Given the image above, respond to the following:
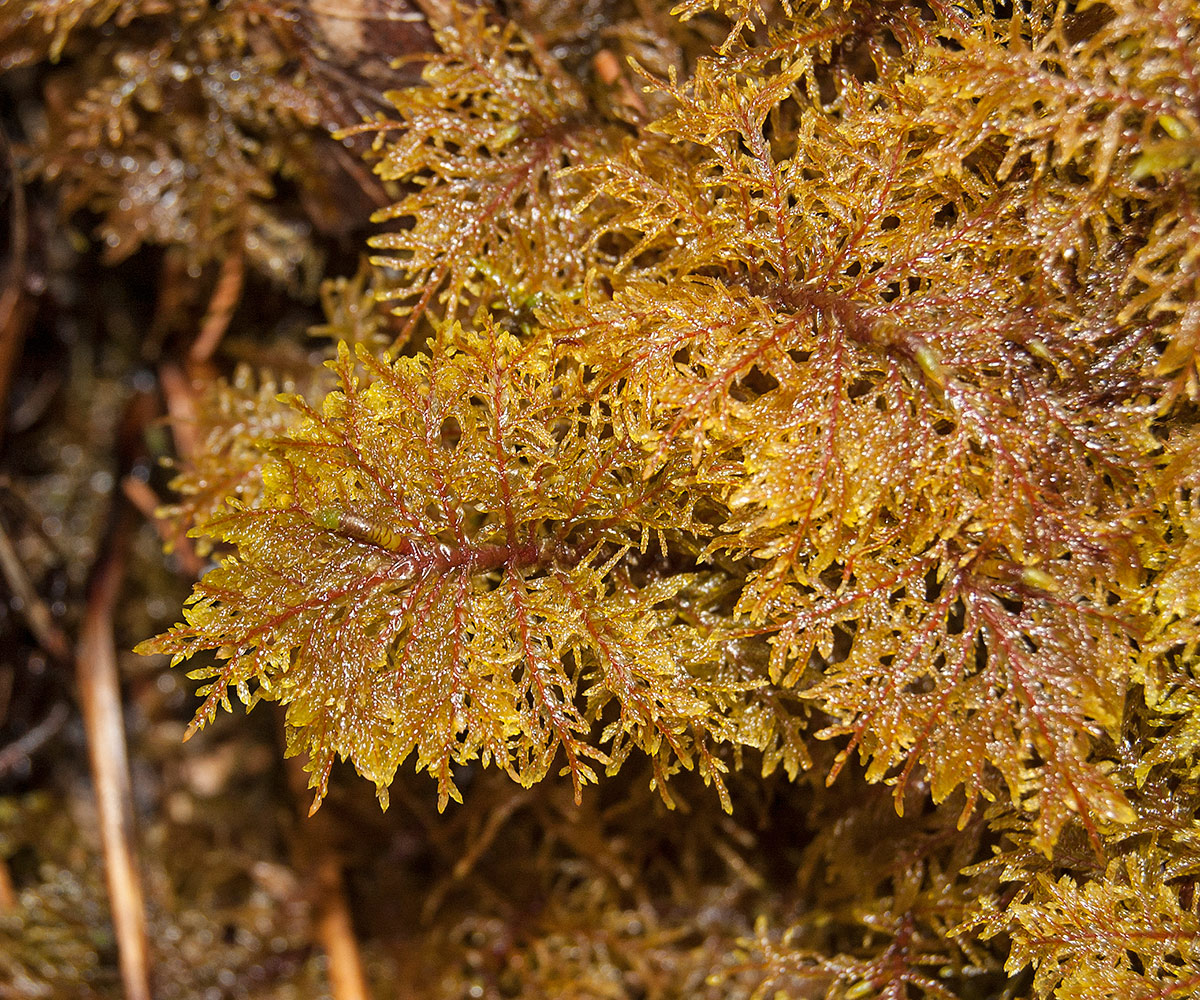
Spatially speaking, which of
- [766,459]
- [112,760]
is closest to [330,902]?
[112,760]

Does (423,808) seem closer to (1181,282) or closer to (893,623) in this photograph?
(893,623)

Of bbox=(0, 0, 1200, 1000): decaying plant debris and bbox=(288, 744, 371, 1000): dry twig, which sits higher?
bbox=(0, 0, 1200, 1000): decaying plant debris

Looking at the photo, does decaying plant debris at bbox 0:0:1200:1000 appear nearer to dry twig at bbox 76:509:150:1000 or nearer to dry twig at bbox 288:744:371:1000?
dry twig at bbox 288:744:371:1000

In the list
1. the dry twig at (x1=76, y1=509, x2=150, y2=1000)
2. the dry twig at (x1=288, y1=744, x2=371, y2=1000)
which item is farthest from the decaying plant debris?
the dry twig at (x1=76, y1=509, x2=150, y2=1000)

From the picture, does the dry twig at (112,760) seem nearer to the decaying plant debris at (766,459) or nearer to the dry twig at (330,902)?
the dry twig at (330,902)

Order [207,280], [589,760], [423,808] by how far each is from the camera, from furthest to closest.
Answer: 1. [207,280]
2. [423,808]
3. [589,760]

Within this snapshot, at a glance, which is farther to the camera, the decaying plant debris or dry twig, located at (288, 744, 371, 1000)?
dry twig, located at (288, 744, 371, 1000)

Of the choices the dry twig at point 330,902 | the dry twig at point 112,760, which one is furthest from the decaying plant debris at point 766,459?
the dry twig at point 112,760

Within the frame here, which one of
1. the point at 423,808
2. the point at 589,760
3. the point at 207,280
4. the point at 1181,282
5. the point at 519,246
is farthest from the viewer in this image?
the point at 207,280

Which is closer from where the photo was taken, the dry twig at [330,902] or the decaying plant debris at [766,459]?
the decaying plant debris at [766,459]

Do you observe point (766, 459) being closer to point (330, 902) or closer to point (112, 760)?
point (330, 902)

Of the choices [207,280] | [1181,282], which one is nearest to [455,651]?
[1181,282]
